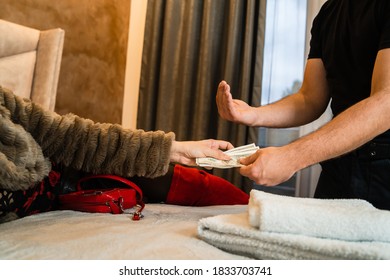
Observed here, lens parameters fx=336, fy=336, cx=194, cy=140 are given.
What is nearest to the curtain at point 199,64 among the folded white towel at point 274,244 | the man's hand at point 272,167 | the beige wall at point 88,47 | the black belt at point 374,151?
the beige wall at point 88,47

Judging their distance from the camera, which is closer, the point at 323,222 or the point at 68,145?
the point at 323,222

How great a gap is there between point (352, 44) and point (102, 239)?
94cm

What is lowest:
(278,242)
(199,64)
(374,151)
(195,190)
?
(195,190)

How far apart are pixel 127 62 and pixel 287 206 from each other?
82.2 inches

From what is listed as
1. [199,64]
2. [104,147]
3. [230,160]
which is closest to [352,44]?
[230,160]

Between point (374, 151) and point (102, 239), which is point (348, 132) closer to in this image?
point (374, 151)

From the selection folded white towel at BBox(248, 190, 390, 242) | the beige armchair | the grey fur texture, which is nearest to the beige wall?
the beige armchair

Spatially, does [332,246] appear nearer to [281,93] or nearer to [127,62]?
[281,93]

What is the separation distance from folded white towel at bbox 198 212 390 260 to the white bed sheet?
24 mm

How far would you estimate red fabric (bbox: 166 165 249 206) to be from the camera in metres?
1.27

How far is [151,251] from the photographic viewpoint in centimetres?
62

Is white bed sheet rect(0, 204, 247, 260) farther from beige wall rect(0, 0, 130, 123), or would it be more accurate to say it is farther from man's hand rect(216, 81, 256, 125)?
beige wall rect(0, 0, 130, 123)

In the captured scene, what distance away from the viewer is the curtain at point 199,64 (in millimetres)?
1988

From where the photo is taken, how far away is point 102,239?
686 millimetres
